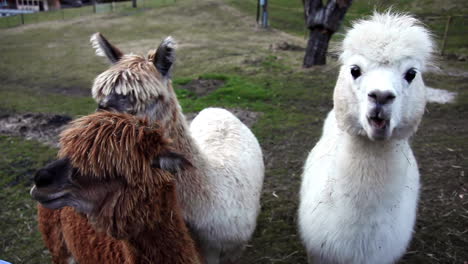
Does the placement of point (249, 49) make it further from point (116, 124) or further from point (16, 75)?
point (116, 124)

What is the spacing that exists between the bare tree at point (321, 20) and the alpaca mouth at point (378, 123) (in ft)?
24.5

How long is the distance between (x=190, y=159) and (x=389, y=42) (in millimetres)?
1555

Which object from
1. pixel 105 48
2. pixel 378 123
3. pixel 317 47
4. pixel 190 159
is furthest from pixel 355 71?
pixel 317 47

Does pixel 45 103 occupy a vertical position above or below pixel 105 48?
below

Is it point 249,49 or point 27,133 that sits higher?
point 249,49

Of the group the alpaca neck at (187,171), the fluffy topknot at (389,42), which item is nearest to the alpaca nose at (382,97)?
the fluffy topknot at (389,42)

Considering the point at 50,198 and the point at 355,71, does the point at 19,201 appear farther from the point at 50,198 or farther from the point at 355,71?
the point at 355,71

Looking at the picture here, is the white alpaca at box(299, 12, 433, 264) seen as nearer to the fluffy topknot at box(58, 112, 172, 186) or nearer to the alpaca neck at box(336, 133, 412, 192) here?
the alpaca neck at box(336, 133, 412, 192)

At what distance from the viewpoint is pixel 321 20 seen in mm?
8664

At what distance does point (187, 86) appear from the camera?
8578mm

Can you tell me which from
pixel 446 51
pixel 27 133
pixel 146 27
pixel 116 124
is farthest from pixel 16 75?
pixel 446 51

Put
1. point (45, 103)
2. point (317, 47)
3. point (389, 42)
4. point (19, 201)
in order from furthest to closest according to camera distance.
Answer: point (317, 47)
point (45, 103)
point (19, 201)
point (389, 42)

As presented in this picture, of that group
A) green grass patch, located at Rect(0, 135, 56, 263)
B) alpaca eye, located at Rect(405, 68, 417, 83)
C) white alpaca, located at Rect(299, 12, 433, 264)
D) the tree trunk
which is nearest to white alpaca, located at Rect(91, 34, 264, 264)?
white alpaca, located at Rect(299, 12, 433, 264)

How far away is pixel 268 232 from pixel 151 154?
2457 mm
